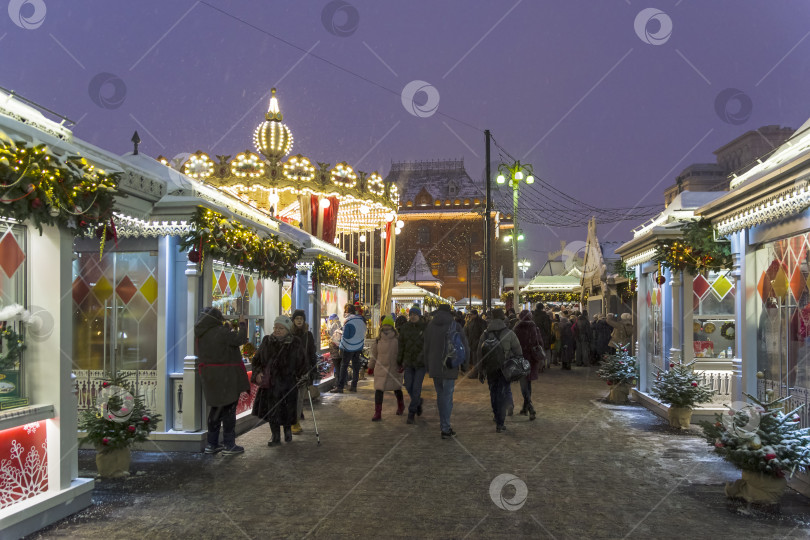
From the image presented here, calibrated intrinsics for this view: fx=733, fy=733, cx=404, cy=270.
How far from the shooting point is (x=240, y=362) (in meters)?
8.96

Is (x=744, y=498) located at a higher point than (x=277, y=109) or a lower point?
lower

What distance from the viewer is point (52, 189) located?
5883 millimetres

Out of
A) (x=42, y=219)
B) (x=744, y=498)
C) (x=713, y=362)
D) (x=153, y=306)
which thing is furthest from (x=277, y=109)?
(x=744, y=498)

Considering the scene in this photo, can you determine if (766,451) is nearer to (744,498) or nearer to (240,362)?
(744,498)

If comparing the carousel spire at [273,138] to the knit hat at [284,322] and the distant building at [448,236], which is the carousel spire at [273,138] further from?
the distant building at [448,236]

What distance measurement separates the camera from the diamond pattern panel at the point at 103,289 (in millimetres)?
9719

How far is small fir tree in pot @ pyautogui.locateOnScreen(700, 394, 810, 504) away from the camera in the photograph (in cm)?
643

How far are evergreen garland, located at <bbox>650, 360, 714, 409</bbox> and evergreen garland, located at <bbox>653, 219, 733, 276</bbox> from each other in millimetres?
1587

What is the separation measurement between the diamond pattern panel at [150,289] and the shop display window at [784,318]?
746 centimetres

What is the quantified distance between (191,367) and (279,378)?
113 centimetres

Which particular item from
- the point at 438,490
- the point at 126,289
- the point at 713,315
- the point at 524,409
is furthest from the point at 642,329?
the point at 126,289

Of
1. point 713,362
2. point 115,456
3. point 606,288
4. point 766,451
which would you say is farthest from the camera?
point 606,288

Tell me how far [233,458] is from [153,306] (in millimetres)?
2320

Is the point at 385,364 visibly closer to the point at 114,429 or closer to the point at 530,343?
the point at 530,343
